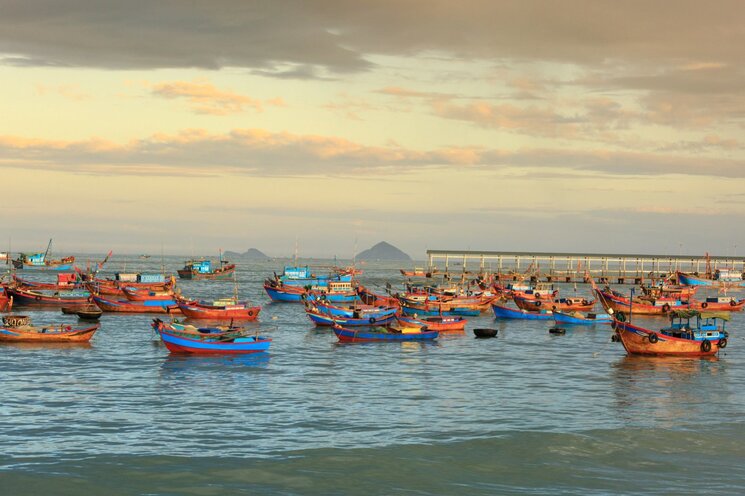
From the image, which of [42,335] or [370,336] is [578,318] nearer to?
[370,336]

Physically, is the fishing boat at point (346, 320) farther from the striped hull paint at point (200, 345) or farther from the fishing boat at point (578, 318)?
the fishing boat at point (578, 318)

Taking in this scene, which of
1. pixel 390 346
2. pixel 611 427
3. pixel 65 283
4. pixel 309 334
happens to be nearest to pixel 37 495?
pixel 611 427

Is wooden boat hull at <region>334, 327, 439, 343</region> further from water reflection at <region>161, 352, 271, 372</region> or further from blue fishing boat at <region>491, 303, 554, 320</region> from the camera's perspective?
blue fishing boat at <region>491, 303, 554, 320</region>

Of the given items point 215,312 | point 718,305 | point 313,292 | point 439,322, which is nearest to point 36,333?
point 215,312

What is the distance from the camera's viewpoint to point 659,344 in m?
71.1

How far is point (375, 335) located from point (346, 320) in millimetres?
7384

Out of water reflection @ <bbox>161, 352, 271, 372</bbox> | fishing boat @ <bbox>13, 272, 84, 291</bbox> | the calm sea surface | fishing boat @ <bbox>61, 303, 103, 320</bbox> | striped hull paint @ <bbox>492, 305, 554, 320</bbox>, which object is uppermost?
fishing boat @ <bbox>13, 272, 84, 291</bbox>

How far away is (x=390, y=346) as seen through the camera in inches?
3100

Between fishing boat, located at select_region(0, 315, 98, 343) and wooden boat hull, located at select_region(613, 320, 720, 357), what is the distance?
1796 inches

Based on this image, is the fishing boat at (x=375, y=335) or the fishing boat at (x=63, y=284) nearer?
the fishing boat at (x=375, y=335)

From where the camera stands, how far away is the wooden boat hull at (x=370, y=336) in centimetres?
8027

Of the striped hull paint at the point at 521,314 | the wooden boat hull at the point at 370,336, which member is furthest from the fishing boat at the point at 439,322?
the striped hull paint at the point at 521,314

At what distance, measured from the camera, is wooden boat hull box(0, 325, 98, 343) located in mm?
73125

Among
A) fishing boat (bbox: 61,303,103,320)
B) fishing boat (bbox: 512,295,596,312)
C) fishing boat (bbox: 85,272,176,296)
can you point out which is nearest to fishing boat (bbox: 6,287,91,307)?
fishing boat (bbox: 61,303,103,320)
